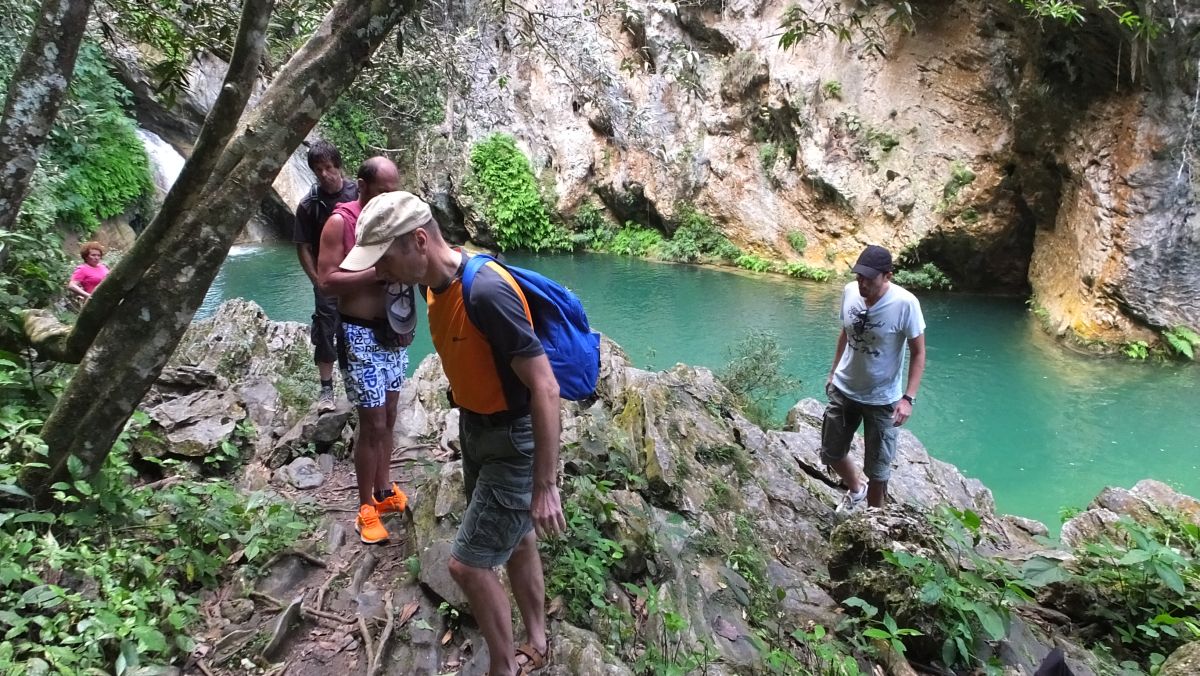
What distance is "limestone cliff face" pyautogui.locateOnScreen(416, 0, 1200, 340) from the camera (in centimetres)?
1043

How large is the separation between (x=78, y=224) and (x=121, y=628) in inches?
637

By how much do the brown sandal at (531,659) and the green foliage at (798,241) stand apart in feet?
54.4

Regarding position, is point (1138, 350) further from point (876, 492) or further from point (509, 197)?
point (509, 197)

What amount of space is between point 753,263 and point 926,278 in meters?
4.47

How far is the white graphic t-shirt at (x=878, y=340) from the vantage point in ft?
12.7

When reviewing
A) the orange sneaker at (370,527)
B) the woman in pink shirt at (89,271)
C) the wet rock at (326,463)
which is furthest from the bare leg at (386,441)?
the woman in pink shirt at (89,271)

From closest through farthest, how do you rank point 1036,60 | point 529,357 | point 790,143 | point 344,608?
1. point 529,357
2. point 344,608
3. point 1036,60
4. point 790,143

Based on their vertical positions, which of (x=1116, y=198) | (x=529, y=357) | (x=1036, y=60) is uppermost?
(x=1036, y=60)

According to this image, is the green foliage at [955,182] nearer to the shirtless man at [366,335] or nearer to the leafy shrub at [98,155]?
the shirtless man at [366,335]

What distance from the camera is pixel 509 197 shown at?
2109 centimetres

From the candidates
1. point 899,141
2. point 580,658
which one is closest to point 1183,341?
point 899,141

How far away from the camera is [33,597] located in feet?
6.56

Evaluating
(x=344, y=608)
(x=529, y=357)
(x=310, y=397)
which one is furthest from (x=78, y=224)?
(x=529, y=357)

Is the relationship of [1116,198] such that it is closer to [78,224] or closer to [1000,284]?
[1000,284]
